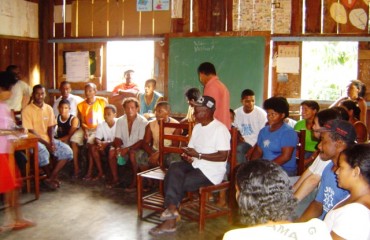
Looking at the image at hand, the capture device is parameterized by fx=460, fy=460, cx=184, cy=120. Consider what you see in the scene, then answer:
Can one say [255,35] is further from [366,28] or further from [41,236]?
[41,236]

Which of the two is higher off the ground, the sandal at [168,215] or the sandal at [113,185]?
the sandal at [168,215]

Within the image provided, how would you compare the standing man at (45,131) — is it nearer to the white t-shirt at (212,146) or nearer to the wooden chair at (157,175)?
the wooden chair at (157,175)

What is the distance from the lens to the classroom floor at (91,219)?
400cm

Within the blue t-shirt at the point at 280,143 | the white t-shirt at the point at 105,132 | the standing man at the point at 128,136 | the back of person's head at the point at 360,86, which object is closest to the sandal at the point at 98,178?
the standing man at the point at 128,136

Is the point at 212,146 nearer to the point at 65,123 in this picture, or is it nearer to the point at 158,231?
the point at 158,231

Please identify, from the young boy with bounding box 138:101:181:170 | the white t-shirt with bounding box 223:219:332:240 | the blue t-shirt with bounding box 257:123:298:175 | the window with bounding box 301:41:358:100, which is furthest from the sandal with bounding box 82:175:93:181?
the white t-shirt with bounding box 223:219:332:240

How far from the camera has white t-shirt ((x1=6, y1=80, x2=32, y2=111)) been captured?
6.60 m

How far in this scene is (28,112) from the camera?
18.3 feet

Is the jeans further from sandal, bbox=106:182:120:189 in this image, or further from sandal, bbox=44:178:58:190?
sandal, bbox=44:178:58:190

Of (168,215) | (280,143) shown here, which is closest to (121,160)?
(168,215)

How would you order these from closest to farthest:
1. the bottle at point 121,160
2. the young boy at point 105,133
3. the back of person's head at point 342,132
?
the back of person's head at point 342,132
the bottle at point 121,160
the young boy at point 105,133

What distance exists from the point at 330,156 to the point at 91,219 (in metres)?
2.58

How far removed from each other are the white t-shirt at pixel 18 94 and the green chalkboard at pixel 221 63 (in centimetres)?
212

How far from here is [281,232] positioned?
1.53 m
